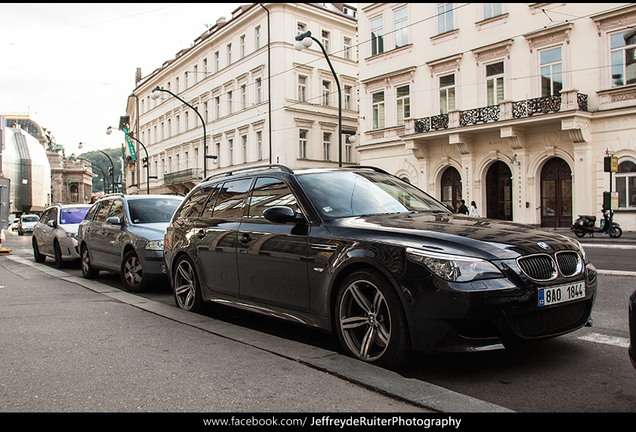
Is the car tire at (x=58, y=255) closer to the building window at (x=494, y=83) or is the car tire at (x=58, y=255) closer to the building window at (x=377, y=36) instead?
the building window at (x=494, y=83)

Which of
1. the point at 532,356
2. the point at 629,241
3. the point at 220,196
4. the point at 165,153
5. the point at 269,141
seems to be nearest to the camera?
the point at 532,356

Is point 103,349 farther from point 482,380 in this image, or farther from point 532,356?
point 532,356

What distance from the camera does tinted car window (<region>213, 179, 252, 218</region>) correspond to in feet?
18.4

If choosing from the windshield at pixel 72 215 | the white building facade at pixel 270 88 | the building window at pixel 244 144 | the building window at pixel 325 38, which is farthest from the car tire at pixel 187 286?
the building window at pixel 325 38

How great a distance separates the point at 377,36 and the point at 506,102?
995cm

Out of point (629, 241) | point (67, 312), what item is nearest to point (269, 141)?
point (629, 241)

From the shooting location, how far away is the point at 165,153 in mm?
56844

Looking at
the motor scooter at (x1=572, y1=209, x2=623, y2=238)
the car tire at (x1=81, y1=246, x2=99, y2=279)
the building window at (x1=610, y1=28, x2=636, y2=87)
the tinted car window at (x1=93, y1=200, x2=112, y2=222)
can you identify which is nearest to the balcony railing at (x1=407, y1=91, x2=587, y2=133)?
the building window at (x1=610, y1=28, x2=636, y2=87)

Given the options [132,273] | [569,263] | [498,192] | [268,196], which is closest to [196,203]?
[268,196]

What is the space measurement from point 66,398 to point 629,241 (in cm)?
1850

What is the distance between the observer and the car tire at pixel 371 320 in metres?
3.73

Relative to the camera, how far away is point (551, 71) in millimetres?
22984

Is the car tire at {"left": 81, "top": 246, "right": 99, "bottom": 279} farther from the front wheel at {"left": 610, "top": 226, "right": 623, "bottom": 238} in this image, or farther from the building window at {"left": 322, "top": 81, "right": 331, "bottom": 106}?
the building window at {"left": 322, "top": 81, "right": 331, "bottom": 106}

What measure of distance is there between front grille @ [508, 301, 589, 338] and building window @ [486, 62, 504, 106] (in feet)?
73.8
